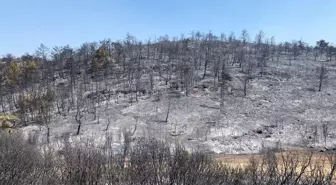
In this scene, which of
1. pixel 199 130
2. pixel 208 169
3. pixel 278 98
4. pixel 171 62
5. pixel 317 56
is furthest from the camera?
pixel 317 56

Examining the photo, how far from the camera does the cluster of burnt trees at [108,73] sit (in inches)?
4242

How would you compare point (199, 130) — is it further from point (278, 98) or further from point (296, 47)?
point (296, 47)

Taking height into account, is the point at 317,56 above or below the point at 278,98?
above

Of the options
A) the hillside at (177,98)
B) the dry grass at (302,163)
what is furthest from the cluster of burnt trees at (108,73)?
the dry grass at (302,163)

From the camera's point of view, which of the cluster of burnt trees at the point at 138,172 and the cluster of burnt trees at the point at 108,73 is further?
the cluster of burnt trees at the point at 108,73

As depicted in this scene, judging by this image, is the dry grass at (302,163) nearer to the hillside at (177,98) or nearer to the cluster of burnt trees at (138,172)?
the cluster of burnt trees at (138,172)

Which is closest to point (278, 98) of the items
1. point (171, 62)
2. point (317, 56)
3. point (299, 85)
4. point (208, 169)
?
point (299, 85)

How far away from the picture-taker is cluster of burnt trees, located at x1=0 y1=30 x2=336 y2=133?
107750 millimetres

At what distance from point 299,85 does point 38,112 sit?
73.1 metres

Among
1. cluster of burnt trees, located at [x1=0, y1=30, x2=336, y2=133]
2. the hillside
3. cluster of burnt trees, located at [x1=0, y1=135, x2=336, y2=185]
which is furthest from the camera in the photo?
cluster of burnt trees, located at [x1=0, y1=30, x2=336, y2=133]

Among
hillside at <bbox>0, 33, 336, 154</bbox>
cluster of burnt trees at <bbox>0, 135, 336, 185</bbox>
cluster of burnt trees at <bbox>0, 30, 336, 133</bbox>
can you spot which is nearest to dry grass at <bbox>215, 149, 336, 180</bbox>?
cluster of burnt trees at <bbox>0, 135, 336, 185</bbox>

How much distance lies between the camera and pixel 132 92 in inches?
4552

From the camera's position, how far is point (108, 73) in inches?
5389

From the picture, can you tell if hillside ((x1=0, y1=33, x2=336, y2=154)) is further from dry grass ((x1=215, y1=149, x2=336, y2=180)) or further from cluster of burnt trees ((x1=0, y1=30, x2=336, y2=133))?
dry grass ((x1=215, y1=149, x2=336, y2=180))
